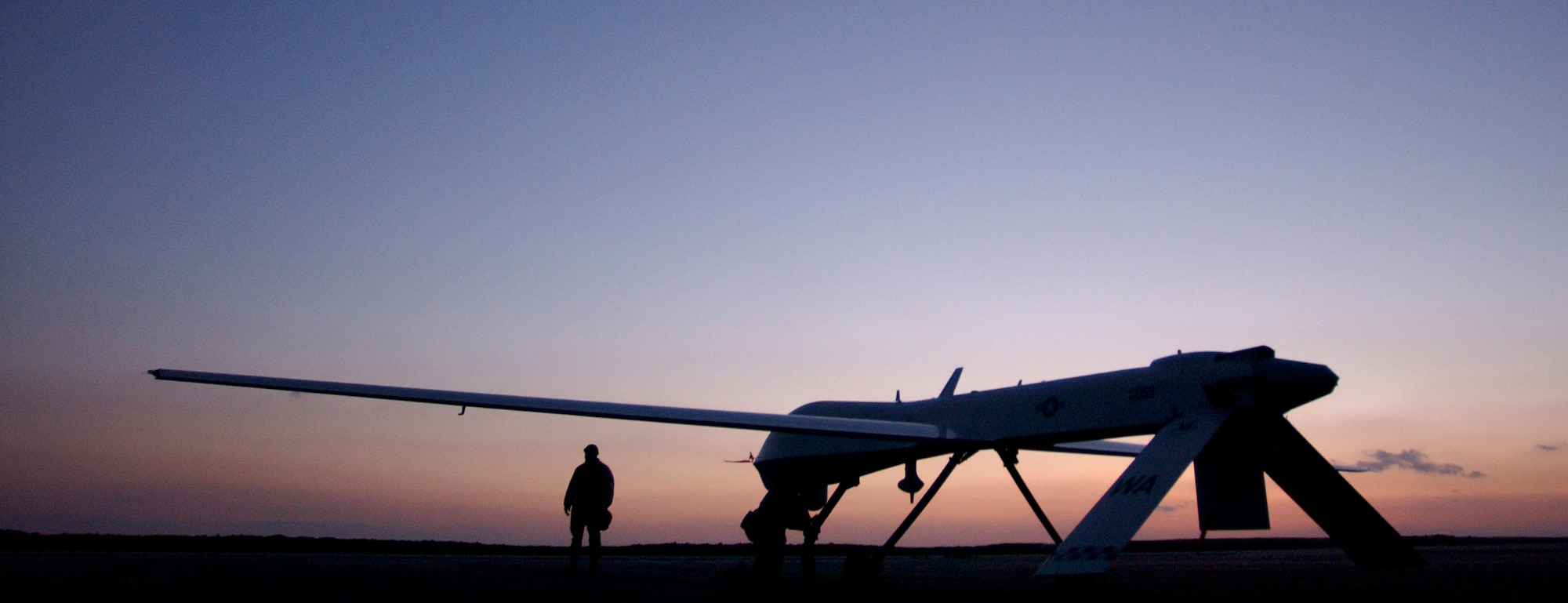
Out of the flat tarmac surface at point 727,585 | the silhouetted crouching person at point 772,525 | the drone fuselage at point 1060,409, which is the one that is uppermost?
the drone fuselage at point 1060,409

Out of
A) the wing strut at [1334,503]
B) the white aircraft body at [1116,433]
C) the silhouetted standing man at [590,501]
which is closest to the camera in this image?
the white aircraft body at [1116,433]

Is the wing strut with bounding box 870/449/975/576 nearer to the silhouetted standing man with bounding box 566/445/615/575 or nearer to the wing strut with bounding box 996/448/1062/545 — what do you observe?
the wing strut with bounding box 996/448/1062/545

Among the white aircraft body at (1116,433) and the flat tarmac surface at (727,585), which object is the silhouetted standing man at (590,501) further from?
the white aircraft body at (1116,433)

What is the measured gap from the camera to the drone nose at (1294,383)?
40.8 feet

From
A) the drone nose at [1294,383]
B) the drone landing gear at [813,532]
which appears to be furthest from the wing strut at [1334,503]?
the drone landing gear at [813,532]

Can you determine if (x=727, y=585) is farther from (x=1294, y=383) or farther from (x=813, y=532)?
(x=1294, y=383)

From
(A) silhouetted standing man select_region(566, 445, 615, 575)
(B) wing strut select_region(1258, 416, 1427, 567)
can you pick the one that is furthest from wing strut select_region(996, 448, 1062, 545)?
(A) silhouetted standing man select_region(566, 445, 615, 575)

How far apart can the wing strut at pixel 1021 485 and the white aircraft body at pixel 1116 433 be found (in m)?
0.02

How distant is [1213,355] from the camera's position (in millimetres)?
12938

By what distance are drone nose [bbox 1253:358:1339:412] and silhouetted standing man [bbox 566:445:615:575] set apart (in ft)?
32.0

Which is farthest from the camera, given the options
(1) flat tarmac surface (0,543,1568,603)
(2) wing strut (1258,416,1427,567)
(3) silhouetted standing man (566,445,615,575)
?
(3) silhouetted standing man (566,445,615,575)

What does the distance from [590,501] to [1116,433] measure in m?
8.16

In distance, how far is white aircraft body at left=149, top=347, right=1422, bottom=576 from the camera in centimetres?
1202

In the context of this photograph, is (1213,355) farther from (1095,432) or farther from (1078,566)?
(1078,566)
